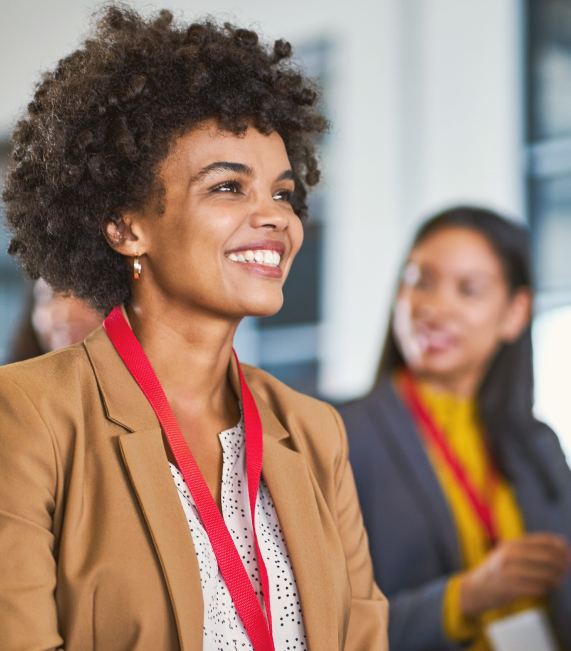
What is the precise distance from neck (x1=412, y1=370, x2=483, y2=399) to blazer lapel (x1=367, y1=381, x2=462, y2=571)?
239 millimetres

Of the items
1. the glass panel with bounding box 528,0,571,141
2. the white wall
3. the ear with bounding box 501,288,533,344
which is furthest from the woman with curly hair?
the glass panel with bounding box 528,0,571,141

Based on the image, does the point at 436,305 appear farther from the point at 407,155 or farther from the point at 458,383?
the point at 407,155

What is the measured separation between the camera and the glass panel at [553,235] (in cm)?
358

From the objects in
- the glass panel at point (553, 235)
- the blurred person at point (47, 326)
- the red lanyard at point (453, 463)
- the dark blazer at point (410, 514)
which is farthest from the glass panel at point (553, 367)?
the blurred person at point (47, 326)

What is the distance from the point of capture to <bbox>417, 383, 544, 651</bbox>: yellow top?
8.12 ft

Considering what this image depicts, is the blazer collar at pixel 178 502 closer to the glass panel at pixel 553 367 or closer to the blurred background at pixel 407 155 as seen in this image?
the blurred background at pixel 407 155

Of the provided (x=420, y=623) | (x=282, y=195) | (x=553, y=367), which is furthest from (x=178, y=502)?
(x=553, y=367)

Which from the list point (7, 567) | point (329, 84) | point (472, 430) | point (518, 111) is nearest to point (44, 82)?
point (7, 567)

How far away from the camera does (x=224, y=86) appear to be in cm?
149

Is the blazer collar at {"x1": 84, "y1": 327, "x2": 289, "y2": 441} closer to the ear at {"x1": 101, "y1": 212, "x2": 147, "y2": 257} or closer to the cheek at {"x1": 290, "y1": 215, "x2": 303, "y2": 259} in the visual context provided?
the ear at {"x1": 101, "y1": 212, "x2": 147, "y2": 257}

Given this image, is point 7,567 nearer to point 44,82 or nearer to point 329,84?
point 44,82

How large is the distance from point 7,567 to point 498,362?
7.79 ft

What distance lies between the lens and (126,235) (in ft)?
4.94

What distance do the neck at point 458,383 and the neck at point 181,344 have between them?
1659 millimetres
